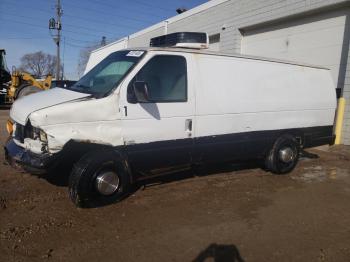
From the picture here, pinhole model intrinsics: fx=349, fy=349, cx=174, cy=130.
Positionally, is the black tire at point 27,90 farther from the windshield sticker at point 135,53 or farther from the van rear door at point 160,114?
the van rear door at point 160,114

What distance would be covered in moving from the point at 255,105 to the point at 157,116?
6.68ft

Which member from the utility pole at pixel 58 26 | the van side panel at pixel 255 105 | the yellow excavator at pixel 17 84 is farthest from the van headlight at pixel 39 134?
the utility pole at pixel 58 26

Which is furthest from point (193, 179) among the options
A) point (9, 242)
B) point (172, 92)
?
point (9, 242)

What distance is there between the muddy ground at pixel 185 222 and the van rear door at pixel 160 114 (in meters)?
0.67

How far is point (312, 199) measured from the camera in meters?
5.43

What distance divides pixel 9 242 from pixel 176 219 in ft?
6.32

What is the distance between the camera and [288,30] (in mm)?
11320

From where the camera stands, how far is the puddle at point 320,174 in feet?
21.8

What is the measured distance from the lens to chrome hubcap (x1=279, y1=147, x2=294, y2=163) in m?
6.81

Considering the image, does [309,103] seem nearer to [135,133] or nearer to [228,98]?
[228,98]

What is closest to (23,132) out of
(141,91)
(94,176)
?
(94,176)

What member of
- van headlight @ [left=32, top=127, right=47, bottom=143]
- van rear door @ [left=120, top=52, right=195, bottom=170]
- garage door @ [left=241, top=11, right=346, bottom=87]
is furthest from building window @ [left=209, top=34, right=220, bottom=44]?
van headlight @ [left=32, top=127, right=47, bottom=143]

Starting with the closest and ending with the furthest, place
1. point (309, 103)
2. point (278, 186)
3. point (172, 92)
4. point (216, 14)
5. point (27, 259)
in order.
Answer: point (27, 259)
point (172, 92)
point (278, 186)
point (309, 103)
point (216, 14)

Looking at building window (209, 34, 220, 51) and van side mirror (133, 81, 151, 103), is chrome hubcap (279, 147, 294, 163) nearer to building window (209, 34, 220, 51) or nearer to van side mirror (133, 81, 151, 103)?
van side mirror (133, 81, 151, 103)
